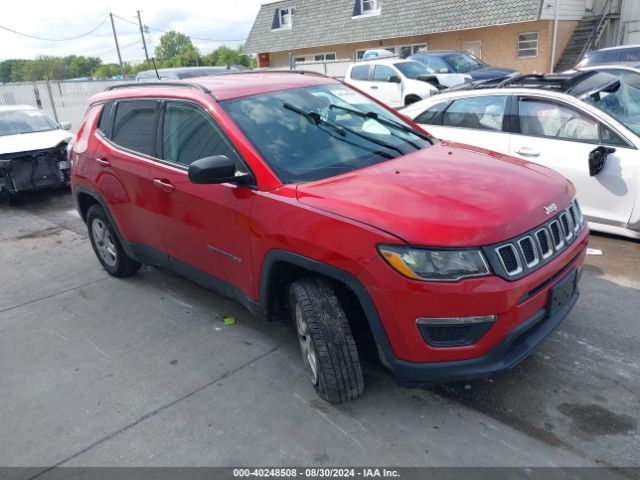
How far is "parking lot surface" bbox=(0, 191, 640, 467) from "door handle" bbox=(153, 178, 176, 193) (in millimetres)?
1087

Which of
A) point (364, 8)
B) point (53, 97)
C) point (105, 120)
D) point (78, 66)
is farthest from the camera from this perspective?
point (78, 66)

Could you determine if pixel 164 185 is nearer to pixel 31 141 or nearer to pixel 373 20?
pixel 31 141

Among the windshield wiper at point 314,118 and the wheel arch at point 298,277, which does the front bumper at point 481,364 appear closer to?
the wheel arch at point 298,277

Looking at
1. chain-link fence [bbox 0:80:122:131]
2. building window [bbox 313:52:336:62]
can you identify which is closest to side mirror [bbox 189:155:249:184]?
chain-link fence [bbox 0:80:122:131]

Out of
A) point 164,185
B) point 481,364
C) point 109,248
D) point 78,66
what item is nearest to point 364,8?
point 109,248

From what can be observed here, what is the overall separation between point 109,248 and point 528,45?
19.1 meters

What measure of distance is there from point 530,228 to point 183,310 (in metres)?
2.88

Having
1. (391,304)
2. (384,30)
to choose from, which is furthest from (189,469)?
(384,30)

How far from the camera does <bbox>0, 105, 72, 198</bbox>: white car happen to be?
8.25 meters

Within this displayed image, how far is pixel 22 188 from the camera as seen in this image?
837 cm

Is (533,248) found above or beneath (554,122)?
beneath

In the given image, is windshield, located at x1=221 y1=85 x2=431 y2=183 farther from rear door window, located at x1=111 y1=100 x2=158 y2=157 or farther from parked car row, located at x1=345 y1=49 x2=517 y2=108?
parked car row, located at x1=345 y1=49 x2=517 y2=108

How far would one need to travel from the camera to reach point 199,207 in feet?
11.4

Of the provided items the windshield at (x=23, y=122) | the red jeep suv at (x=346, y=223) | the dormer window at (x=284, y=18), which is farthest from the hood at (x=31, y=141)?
the dormer window at (x=284, y=18)
